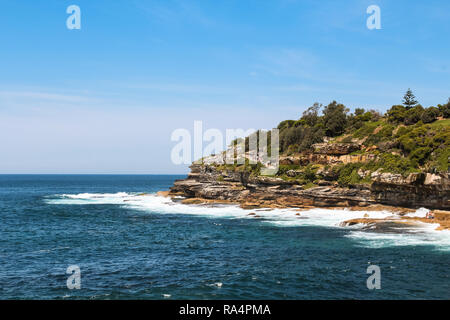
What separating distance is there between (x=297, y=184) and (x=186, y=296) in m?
38.9

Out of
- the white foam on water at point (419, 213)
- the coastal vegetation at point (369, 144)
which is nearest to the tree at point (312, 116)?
the coastal vegetation at point (369, 144)

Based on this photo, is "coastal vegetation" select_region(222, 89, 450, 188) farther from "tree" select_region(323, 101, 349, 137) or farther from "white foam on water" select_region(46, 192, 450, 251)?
"white foam on water" select_region(46, 192, 450, 251)

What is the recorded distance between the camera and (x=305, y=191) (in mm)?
55250

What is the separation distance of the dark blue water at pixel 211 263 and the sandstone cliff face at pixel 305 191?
12.5m

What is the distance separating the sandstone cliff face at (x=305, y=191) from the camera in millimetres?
43156

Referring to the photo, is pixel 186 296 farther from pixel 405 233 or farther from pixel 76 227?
pixel 76 227

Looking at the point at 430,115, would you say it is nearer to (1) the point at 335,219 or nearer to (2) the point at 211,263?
(1) the point at 335,219

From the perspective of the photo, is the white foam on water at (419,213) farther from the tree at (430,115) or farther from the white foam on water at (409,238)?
the tree at (430,115)

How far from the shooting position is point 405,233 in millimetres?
35781

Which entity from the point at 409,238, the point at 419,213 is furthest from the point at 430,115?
the point at 409,238

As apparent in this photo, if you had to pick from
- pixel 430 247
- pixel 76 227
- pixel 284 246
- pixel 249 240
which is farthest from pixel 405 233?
pixel 76 227

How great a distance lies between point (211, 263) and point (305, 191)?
30531mm

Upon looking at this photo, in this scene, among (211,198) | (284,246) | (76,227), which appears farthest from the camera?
(211,198)


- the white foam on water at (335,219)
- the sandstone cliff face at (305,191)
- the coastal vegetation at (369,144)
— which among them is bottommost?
the white foam on water at (335,219)
